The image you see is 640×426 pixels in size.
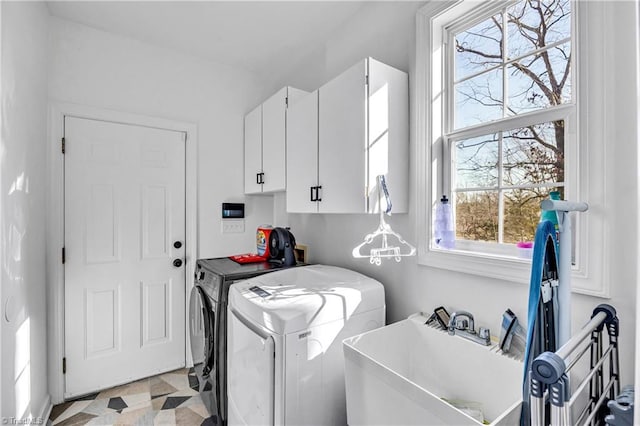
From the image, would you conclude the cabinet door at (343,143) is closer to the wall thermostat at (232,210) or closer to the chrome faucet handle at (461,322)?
the chrome faucet handle at (461,322)

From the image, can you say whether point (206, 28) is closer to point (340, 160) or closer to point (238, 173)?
point (238, 173)

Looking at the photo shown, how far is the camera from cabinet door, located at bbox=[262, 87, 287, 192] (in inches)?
87.5

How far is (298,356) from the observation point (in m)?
1.27

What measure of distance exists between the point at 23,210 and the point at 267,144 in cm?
151

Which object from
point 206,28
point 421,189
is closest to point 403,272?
point 421,189

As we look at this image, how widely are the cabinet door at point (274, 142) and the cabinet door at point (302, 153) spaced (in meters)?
0.14

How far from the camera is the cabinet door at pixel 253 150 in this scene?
8.45 ft

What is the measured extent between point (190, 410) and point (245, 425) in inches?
32.5

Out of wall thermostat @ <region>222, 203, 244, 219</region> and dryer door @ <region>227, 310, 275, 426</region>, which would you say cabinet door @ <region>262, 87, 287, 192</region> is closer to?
wall thermostat @ <region>222, 203, 244, 219</region>

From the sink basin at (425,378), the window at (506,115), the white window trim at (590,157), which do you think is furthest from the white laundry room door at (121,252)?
the white window trim at (590,157)

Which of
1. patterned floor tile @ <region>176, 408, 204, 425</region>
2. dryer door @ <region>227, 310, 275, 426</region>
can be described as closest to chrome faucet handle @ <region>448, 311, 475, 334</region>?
dryer door @ <region>227, 310, 275, 426</region>

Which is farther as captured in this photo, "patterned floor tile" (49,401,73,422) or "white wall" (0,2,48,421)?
"patterned floor tile" (49,401,73,422)

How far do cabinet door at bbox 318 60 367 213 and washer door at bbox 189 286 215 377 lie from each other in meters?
0.95

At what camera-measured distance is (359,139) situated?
152 cm
